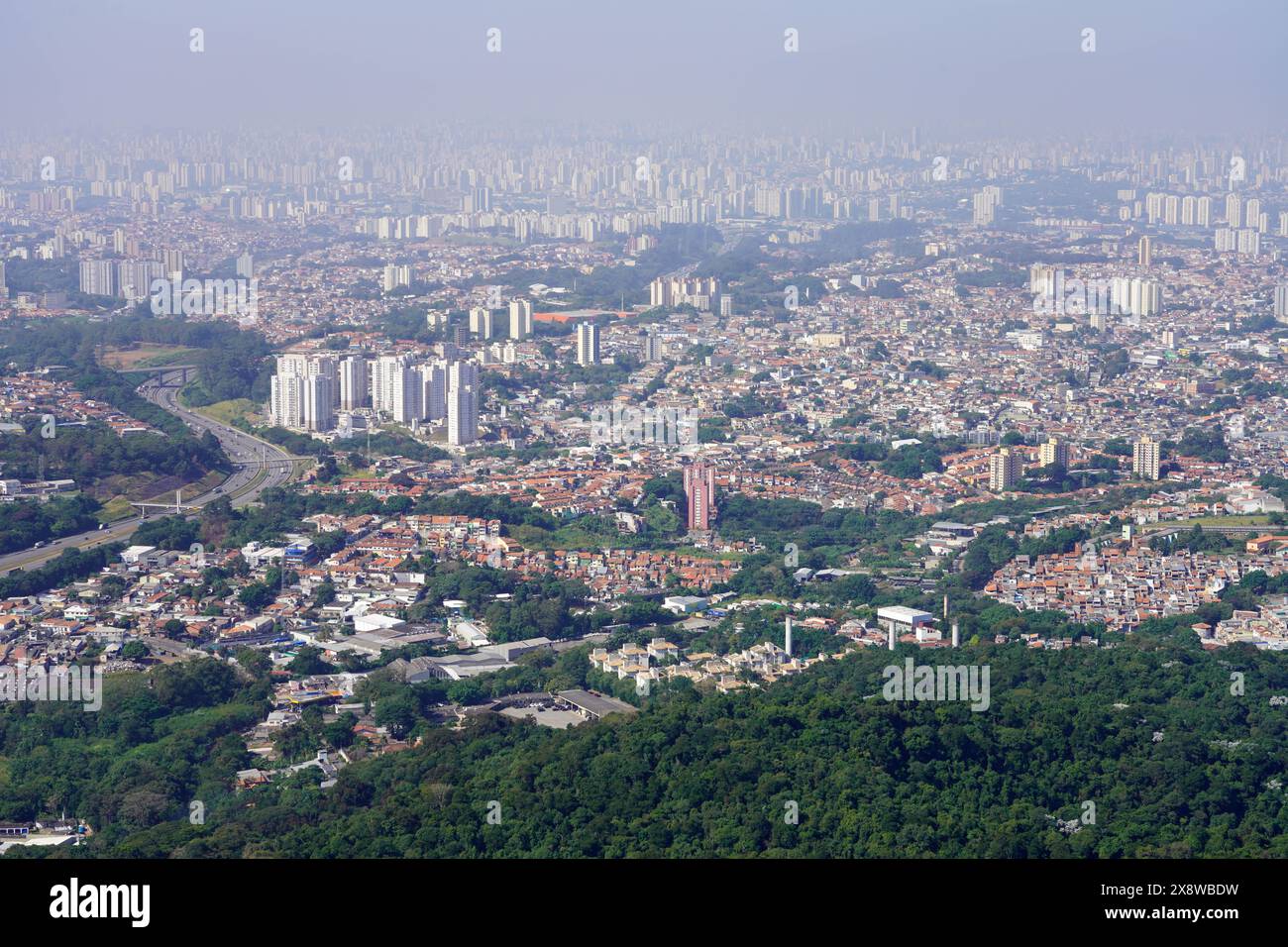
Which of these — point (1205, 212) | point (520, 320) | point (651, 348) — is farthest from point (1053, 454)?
point (1205, 212)

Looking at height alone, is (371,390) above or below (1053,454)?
above

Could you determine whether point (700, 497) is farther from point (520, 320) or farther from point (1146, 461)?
point (520, 320)

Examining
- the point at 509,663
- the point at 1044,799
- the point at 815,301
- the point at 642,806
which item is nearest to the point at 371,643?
the point at 509,663

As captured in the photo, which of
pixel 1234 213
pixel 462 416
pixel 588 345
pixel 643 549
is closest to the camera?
pixel 643 549

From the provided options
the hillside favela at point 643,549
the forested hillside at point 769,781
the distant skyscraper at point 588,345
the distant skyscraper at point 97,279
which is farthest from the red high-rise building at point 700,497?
the distant skyscraper at point 97,279

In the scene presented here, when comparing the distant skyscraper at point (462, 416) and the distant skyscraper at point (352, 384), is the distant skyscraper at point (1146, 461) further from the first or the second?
the distant skyscraper at point (352, 384)

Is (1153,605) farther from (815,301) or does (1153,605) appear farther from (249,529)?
(815,301)
